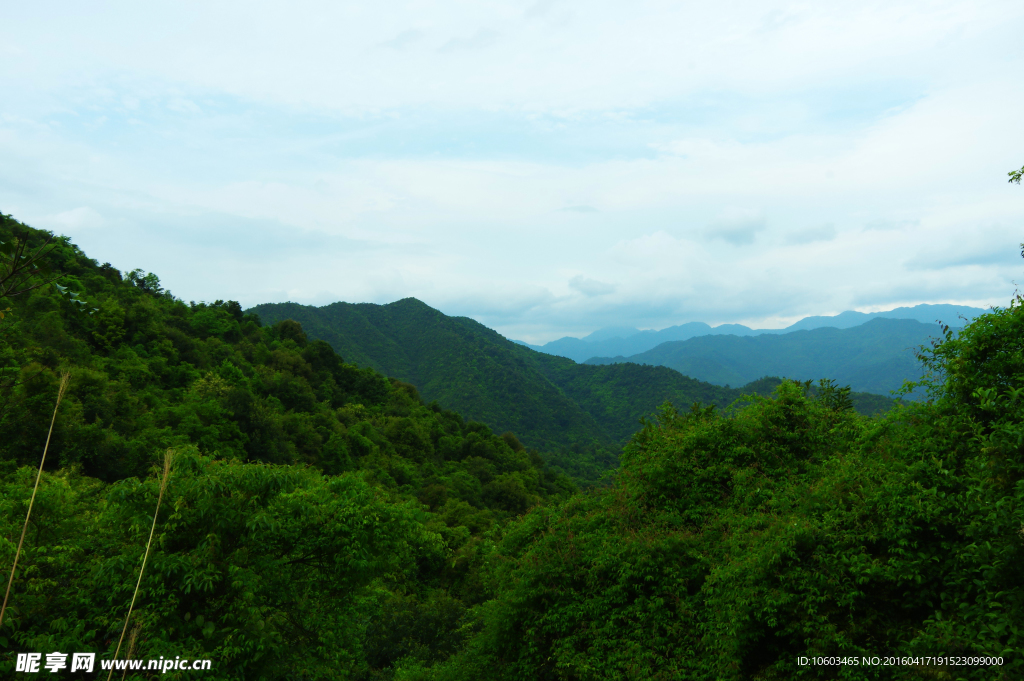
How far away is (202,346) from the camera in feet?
121

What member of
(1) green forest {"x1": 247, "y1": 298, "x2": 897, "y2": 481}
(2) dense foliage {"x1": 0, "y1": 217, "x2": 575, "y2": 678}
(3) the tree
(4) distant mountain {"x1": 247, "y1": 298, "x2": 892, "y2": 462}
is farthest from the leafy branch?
(4) distant mountain {"x1": 247, "y1": 298, "x2": 892, "y2": 462}

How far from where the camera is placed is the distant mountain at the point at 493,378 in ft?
265

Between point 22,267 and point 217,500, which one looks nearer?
point 22,267

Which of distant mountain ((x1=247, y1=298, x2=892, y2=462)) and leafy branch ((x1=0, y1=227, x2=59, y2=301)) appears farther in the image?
distant mountain ((x1=247, y1=298, x2=892, y2=462))

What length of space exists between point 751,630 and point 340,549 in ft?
20.1

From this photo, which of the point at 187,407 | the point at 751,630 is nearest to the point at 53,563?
the point at 751,630

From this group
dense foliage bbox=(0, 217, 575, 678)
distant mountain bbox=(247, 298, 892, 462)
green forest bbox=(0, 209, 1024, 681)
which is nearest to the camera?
green forest bbox=(0, 209, 1024, 681)

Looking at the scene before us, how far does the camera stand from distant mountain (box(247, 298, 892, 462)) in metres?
80.7

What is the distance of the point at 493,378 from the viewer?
287ft

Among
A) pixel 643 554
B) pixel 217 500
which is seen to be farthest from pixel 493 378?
pixel 217 500

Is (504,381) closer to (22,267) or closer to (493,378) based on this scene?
(493,378)

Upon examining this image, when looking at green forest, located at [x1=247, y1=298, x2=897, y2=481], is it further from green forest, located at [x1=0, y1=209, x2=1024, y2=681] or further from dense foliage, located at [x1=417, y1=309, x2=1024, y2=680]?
dense foliage, located at [x1=417, y1=309, x2=1024, y2=680]

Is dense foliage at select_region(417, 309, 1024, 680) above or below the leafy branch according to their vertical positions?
below

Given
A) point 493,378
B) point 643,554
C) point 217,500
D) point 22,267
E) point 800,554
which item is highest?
point 22,267
